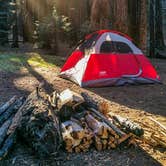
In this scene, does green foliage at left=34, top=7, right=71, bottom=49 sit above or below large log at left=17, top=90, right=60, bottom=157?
above

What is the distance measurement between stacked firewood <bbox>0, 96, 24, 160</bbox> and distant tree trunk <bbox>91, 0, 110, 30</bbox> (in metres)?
5.95

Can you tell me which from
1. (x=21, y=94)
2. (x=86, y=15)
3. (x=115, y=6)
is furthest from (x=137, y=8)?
(x=21, y=94)

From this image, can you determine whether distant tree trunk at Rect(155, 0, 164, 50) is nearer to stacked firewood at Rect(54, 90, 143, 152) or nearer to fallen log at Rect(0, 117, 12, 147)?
stacked firewood at Rect(54, 90, 143, 152)

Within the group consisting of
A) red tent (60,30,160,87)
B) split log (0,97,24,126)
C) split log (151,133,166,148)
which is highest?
red tent (60,30,160,87)

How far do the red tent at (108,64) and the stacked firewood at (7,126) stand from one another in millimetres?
2630

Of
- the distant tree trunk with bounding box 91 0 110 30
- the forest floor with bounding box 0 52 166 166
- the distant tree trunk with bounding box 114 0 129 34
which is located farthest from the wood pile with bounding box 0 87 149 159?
the distant tree trunk with bounding box 114 0 129 34

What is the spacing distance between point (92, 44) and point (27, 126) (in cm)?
398

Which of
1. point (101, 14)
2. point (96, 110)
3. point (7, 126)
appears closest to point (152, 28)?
point (101, 14)

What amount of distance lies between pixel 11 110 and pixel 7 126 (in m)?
0.51

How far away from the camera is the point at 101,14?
10.2m

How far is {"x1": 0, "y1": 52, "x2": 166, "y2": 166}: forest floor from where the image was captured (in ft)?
12.4

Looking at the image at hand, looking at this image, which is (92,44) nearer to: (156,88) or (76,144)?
(156,88)

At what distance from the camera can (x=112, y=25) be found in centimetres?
1033

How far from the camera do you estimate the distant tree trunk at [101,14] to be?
10.1 metres
